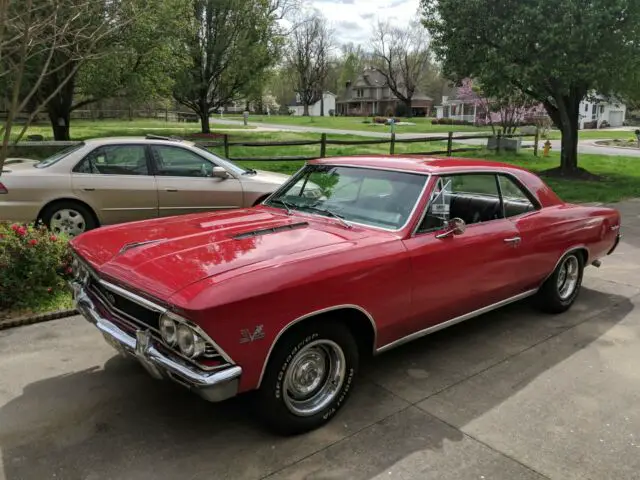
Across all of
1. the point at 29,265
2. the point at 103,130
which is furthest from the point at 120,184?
the point at 103,130

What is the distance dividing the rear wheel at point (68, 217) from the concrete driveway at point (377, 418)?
2764mm

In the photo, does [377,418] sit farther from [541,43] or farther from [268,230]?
[541,43]

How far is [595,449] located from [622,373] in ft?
3.91

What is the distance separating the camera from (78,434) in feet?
10.4

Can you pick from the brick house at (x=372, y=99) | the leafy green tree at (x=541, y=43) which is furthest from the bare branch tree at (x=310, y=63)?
the leafy green tree at (x=541, y=43)

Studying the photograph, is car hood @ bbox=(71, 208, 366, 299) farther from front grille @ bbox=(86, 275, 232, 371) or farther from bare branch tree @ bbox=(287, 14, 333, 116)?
bare branch tree @ bbox=(287, 14, 333, 116)

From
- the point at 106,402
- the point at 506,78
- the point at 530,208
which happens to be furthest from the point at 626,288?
the point at 506,78

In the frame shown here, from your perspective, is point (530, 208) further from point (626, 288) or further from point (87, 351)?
point (87, 351)

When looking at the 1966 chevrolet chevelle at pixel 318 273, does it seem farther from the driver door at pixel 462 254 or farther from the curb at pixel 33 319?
the curb at pixel 33 319

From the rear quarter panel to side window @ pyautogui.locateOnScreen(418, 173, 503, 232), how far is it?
48 centimetres

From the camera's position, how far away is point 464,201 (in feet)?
14.5

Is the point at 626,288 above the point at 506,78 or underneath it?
underneath

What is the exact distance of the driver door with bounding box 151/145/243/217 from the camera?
7594mm

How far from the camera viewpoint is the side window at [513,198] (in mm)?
4676
